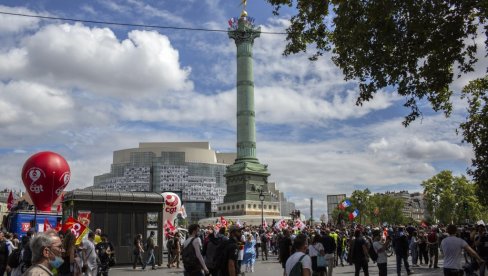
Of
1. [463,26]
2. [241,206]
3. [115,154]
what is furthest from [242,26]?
[115,154]

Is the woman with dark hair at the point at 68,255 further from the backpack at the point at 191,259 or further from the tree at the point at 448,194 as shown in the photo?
the tree at the point at 448,194

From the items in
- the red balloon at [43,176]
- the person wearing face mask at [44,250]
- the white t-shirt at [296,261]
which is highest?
the red balloon at [43,176]

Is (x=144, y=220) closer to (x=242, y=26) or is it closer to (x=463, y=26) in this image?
(x=463, y=26)

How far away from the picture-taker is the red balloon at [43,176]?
81.1 feet

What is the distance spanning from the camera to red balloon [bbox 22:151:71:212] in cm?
2472

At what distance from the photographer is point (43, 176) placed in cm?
2470

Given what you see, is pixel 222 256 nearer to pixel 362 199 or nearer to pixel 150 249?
pixel 150 249

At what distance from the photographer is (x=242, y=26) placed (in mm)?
97562

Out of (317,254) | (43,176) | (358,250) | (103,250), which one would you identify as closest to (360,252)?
(358,250)

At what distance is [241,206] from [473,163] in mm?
67499

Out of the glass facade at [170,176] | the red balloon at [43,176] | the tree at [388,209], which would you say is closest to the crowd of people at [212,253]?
the red balloon at [43,176]

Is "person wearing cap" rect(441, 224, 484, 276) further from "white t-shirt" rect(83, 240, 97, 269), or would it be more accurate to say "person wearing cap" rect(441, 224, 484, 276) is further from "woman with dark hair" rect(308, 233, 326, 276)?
"white t-shirt" rect(83, 240, 97, 269)

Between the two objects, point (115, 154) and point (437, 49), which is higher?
point (115, 154)

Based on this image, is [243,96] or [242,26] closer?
[243,96]
